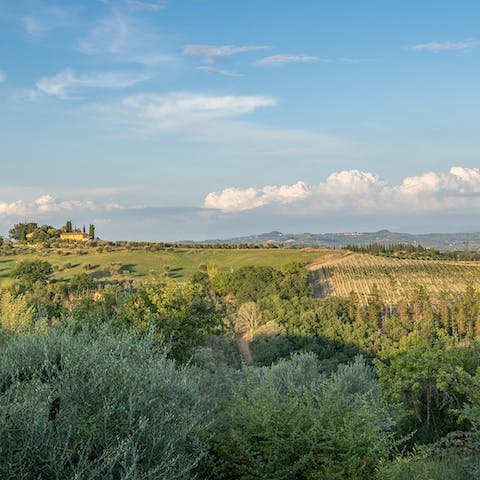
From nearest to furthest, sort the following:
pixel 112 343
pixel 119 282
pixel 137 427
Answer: pixel 137 427
pixel 112 343
pixel 119 282

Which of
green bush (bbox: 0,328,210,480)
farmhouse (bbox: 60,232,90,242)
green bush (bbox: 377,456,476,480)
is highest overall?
farmhouse (bbox: 60,232,90,242)

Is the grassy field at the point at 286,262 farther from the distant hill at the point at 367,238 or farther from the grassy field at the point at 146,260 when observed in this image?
the distant hill at the point at 367,238

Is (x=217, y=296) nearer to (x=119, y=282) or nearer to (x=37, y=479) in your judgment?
(x=119, y=282)

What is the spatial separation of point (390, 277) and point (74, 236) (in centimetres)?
6625

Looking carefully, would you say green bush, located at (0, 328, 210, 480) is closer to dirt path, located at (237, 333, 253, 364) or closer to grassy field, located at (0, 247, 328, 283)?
dirt path, located at (237, 333, 253, 364)

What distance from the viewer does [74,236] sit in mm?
123250

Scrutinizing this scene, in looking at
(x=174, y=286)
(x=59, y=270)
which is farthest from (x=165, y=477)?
(x=59, y=270)

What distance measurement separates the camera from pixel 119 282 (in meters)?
82.1

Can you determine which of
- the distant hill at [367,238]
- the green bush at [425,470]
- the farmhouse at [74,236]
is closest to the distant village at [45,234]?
the farmhouse at [74,236]

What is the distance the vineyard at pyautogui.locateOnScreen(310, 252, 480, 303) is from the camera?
79.9m

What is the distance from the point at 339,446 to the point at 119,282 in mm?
76140

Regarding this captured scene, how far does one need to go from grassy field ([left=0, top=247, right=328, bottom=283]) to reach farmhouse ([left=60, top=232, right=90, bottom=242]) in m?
12.4

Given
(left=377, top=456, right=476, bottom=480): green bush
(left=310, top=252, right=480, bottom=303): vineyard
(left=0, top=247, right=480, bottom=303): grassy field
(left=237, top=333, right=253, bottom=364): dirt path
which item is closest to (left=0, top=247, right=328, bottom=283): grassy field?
(left=0, top=247, right=480, bottom=303): grassy field

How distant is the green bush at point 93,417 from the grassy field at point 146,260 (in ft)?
253
